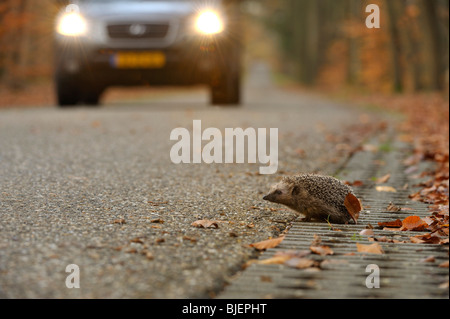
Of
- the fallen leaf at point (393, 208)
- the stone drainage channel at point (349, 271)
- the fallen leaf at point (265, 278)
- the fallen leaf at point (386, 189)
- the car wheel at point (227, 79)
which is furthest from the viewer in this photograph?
the car wheel at point (227, 79)

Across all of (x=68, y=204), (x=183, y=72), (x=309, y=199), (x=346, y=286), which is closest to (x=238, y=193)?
(x=309, y=199)

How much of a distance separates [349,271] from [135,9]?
32.3ft

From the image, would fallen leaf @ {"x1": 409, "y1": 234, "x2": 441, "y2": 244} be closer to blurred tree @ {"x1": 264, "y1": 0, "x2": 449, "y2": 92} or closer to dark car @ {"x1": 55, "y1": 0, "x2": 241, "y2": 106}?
blurred tree @ {"x1": 264, "y1": 0, "x2": 449, "y2": 92}

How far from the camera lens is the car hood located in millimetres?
11992

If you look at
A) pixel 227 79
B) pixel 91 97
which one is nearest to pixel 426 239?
pixel 227 79

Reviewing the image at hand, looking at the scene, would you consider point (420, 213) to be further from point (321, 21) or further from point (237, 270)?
point (321, 21)

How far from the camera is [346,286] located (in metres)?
2.84

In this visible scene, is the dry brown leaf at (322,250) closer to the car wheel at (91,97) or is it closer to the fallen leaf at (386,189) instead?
the fallen leaf at (386,189)

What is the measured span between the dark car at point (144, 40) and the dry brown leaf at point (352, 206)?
8.26 m

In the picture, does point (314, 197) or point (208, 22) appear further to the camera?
point (208, 22)

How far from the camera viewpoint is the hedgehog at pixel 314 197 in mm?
4098

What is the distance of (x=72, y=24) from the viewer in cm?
1205

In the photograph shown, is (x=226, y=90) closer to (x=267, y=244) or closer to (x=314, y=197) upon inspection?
(x=314, y=197)

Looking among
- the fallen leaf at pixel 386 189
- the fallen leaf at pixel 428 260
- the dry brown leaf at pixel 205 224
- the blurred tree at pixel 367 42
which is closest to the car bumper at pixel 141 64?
the blurred tree at pixel 367 42
